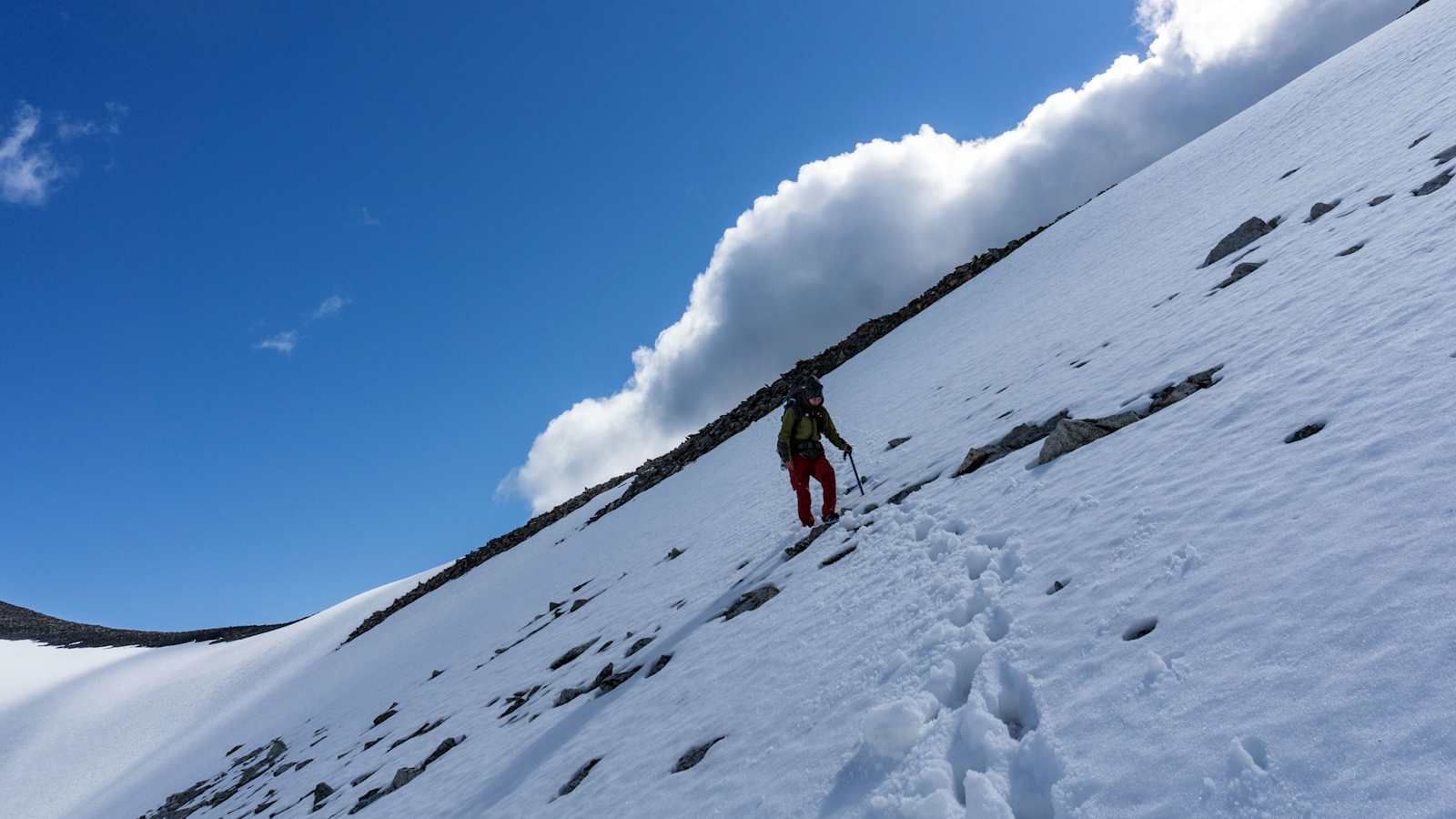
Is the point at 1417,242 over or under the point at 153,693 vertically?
under

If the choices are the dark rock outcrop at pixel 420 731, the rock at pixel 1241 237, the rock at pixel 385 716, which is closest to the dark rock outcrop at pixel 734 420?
the rock at pixel 385 716

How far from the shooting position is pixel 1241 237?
45.9 ft

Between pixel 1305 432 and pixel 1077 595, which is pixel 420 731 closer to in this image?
pixel 1077 595

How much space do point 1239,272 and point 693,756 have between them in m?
11.8

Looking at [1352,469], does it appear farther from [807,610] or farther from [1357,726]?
[807,610]

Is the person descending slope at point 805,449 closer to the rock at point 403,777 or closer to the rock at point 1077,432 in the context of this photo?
the rock at point 1077,432

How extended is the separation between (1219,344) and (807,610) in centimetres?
635

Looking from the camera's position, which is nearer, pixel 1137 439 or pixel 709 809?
pixel 709 809

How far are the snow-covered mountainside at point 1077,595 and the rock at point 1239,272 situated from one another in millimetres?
46

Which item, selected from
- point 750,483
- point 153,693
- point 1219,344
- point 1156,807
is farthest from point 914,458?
point 153,693

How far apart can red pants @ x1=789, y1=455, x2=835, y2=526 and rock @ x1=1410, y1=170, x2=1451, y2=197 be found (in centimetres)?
948

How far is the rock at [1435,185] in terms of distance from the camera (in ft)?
34.5

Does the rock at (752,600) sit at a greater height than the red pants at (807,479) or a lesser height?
lesser

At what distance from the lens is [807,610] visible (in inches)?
327
